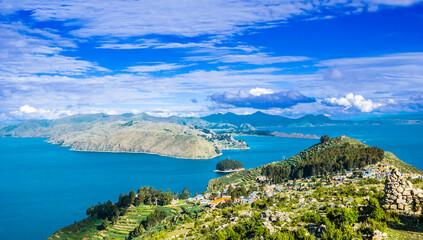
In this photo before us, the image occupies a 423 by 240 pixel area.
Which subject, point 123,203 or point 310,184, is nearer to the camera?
point 310,184

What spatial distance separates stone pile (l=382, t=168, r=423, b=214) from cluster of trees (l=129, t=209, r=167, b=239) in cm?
6738

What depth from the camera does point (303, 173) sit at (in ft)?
378

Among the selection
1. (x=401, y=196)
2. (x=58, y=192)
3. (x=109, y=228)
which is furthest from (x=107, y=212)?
(x=401, y=196)

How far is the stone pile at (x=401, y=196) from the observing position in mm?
21078

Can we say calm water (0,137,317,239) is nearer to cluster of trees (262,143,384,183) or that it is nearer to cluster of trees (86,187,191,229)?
cluster of trees (86,187,191,229)

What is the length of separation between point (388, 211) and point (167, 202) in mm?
92526

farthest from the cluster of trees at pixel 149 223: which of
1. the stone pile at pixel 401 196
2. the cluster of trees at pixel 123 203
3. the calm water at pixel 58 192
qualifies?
the stone pile at pixel 401 196

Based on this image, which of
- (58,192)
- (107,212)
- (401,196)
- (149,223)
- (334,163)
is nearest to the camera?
(401,196)

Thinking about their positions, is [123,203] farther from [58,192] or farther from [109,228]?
[58,192]

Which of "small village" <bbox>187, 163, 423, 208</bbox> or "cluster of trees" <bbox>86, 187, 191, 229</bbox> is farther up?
"small village" <bbox>187, 163, 423, 208</bbox>

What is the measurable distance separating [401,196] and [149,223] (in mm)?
71111

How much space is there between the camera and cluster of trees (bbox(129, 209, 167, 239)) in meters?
75.6

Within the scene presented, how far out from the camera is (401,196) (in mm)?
21938

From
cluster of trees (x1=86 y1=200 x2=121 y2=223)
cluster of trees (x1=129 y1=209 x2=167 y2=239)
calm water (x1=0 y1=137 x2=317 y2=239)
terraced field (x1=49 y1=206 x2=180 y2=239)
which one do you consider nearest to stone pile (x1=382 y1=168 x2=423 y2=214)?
terraced field (x1=49 y1=206 x2=180 y2=239)
